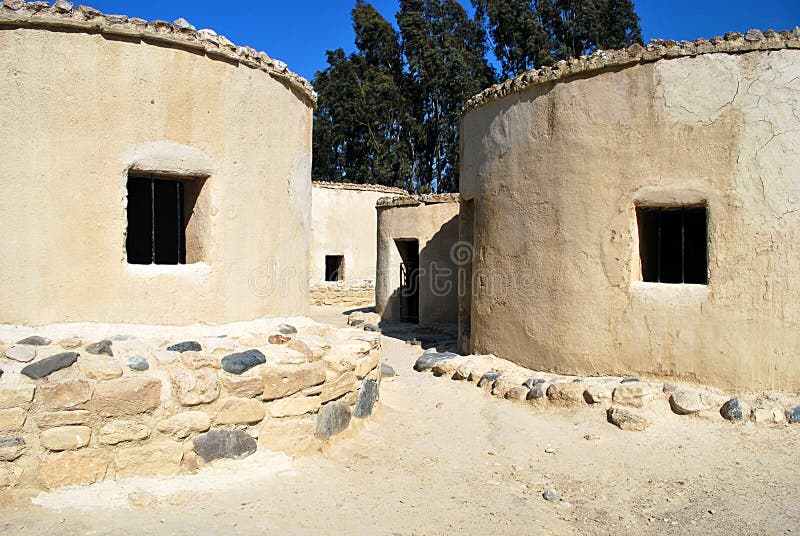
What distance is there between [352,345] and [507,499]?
1766mm

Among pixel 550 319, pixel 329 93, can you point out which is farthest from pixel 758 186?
pixel 329 93

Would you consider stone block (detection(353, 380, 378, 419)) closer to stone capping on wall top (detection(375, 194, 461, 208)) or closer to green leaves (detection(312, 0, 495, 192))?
stone capping on wall top (detection(375, 194, 461, 208))

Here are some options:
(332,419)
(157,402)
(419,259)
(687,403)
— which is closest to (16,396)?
(157,402)

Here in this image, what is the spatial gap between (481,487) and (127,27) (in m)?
Answer: 4.07

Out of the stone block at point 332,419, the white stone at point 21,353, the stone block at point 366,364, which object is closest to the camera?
the white stone at point 21,353

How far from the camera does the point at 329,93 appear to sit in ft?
95.1

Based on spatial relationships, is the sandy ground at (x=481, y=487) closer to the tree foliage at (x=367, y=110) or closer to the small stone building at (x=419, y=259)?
the small stone building at (x=419, y=259)

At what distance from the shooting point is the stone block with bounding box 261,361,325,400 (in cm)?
443

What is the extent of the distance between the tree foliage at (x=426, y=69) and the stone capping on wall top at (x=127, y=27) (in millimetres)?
23402

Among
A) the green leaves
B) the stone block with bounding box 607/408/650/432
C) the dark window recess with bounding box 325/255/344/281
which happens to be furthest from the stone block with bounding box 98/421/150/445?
the green leaves

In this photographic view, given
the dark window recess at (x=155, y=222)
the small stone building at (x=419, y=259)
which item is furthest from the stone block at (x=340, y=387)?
the small stone building at (x=419, y=259)

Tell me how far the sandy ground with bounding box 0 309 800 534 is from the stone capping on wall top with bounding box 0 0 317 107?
9.83 ft

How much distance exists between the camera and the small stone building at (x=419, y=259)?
37.5 ft

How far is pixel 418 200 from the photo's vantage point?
12.0 metres
